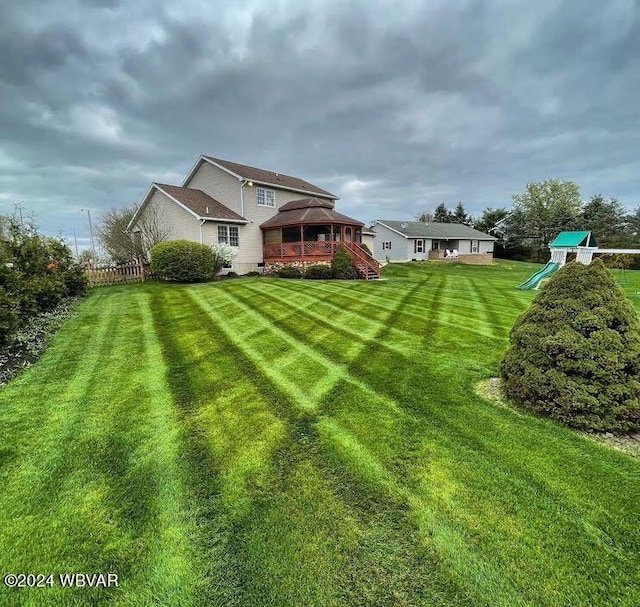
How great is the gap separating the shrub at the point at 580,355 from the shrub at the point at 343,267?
15177mm

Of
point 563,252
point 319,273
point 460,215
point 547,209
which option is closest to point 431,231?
point 460,215

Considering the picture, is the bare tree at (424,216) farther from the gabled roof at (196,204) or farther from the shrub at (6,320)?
the shrub at (6,320)

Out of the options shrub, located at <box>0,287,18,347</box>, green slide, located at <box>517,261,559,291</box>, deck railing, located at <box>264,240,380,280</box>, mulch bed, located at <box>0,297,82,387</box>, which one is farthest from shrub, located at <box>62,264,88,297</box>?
green slide, located at <box>517,261,559,291</box>

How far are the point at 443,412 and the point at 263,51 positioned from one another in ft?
57.7

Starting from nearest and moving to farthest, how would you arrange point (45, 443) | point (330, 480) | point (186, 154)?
point (330, 480) → point (45, 443) → point (186, 154)

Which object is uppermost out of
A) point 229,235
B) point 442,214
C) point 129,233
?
point 442,214

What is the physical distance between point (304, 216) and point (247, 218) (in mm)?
3966

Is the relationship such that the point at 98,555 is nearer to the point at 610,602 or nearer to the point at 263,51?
the point at 610,602

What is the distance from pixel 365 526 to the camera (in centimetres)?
263

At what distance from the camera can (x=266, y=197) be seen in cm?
2441

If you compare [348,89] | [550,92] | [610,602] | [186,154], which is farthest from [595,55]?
[186,154]

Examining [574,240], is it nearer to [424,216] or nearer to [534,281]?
[534,281]

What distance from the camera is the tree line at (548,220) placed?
44.4 meters

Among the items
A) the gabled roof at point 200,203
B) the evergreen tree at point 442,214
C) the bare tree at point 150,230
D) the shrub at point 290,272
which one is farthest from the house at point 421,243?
the bare tree at point 150,230
